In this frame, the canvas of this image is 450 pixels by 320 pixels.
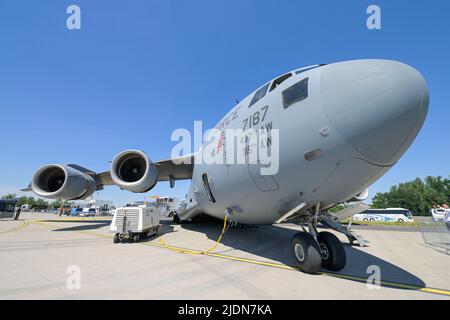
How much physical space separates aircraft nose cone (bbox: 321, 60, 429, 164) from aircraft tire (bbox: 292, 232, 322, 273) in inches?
73.5

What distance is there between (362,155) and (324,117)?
0.77 m

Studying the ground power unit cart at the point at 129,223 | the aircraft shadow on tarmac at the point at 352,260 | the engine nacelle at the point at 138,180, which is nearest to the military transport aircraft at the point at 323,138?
the aircraft shadow on tarmac at the point at 352,260

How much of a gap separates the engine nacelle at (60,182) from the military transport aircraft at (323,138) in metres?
9.06

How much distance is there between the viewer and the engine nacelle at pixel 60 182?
10.2 meters

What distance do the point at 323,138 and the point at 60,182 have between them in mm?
13726

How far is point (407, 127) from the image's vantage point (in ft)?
9.52

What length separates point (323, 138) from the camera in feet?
10.7

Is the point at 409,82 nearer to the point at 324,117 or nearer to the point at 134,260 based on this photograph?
the point at 324,117

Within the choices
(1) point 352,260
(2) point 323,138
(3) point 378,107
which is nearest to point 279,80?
(2) point 323,138

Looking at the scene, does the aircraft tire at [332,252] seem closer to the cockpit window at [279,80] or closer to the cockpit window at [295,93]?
the cockpit window at [295,93]

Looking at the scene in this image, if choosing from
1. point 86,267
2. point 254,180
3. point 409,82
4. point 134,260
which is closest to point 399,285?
point 254,180

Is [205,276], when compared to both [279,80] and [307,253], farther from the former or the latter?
[279,80]

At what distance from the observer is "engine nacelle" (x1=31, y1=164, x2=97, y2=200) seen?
33.4 feet

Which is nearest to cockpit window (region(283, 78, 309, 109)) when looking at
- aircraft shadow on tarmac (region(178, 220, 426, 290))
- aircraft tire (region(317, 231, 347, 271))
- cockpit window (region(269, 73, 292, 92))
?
cockpit window (region(269, 73, 292, 92))
